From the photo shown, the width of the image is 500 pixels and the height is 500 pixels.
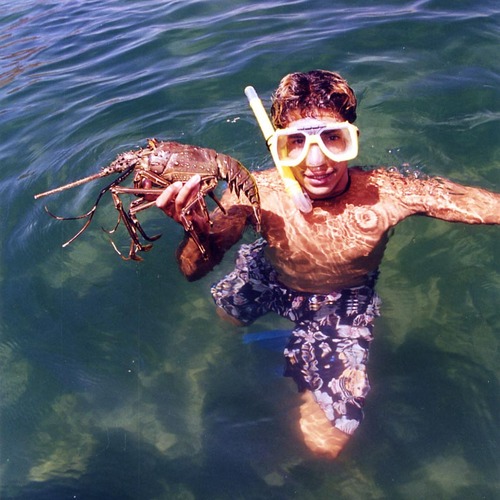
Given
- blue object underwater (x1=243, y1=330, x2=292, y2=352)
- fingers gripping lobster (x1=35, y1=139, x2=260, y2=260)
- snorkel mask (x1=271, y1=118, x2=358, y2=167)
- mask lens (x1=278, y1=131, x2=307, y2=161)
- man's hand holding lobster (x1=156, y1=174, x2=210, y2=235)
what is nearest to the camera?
man's hand holding lobster (x1=156, y1=174, x2=210, y2=235)

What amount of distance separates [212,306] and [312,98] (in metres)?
1.98

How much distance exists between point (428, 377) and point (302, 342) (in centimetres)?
94

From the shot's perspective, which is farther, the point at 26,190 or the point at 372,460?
the point at 26,190

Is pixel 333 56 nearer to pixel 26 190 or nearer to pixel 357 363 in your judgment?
pixel 26 190

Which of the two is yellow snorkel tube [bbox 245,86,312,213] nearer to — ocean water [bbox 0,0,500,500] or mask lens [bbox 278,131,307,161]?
mask lens [bbox 278,131,307,161]

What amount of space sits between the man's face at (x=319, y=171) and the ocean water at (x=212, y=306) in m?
1.30

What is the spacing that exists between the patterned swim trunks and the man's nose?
1.04 m

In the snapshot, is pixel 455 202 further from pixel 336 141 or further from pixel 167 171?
pixel 167 171

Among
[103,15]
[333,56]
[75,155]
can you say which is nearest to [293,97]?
[75,155]

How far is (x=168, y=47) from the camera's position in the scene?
26.3 ft

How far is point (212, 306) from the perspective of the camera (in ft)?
15.1

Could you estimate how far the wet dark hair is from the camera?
349cm

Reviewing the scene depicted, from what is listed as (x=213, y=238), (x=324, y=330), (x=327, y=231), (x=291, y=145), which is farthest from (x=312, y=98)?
(x=324, y=330)

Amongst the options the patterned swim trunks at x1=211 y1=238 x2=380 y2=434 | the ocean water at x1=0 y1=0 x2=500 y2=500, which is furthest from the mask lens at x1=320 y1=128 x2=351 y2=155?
the ocean water at x1=0 y1=0 x2=500 y2=500
